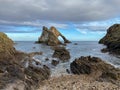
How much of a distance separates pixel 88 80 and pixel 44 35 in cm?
9210

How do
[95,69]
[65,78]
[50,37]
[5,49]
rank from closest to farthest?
[65,78] → [95,69] → [5,49] → [50,37]

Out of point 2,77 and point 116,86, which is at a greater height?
point 2,77

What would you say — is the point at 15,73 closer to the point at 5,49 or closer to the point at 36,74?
the point at 36,74

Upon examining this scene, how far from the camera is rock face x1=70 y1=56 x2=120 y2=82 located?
23141mm

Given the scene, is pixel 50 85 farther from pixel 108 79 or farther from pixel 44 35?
pixel 44 35

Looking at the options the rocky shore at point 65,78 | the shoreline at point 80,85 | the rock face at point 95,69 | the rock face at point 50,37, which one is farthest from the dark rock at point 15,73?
the rock face at point 50,37

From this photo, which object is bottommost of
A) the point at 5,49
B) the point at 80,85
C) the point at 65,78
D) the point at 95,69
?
the point at 65,78

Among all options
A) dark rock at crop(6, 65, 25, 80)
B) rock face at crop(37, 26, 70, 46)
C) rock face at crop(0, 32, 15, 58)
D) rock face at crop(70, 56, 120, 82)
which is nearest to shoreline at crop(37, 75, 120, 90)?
rock face at crop(70, 56, 120, 82)

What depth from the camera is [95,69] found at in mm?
25609

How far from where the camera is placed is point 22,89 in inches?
653

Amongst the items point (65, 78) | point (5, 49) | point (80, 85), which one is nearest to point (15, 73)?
point (80, 85)

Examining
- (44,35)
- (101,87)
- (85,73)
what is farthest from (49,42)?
(101,87)

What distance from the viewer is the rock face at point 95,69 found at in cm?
2314

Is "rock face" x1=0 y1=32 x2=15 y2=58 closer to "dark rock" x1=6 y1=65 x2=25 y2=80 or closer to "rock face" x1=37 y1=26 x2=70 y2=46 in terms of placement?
"dark rock" x1=6 y1=65 x2=25 y2=80
